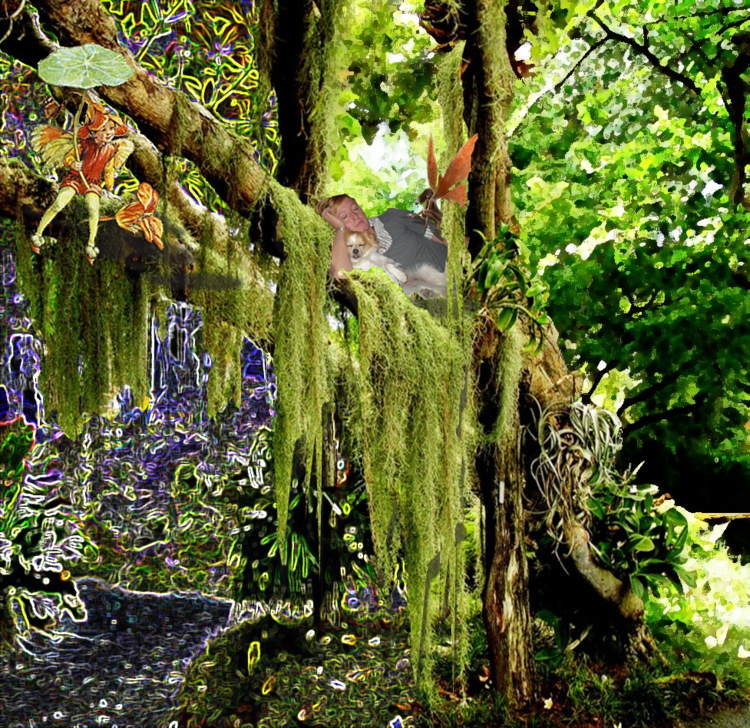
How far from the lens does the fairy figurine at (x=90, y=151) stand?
209cm

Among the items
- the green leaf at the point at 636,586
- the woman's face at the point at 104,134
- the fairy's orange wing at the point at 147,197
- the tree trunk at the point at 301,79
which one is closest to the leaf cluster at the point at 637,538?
the green leaf at the point at 636,586

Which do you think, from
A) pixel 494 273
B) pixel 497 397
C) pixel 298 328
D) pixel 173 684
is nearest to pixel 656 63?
pixel 494 273

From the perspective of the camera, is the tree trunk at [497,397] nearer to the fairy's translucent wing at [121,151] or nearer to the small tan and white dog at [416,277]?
the small tan and white dog at [416,277]

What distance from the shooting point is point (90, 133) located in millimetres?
2100

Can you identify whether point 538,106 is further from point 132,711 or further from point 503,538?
point 132,711

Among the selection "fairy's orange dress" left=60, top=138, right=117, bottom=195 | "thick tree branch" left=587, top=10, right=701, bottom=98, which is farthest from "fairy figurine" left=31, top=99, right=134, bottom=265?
"thick tree branch" left=587, top=10, right=701, bottom=98

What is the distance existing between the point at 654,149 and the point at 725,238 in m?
0.81

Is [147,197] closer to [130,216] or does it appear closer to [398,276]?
[130,216]

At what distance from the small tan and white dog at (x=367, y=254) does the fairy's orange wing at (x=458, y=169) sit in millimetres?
316

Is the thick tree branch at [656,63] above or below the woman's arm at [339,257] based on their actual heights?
above

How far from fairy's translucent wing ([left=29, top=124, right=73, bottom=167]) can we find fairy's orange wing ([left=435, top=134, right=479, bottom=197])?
50.6 inches

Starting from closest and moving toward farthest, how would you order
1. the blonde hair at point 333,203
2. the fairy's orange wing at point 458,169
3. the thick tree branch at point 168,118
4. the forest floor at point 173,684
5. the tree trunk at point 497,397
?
the thick tree branch at point 168,118
the blonde hair at point 333,203
the fairy's orange wing at point 458,169
the tree trunk at point 497,397
the forest floor at point 173,684

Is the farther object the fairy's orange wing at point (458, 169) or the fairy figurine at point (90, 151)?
the fairy's orange wing at point (458, 169)

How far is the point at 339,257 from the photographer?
7.56ft
